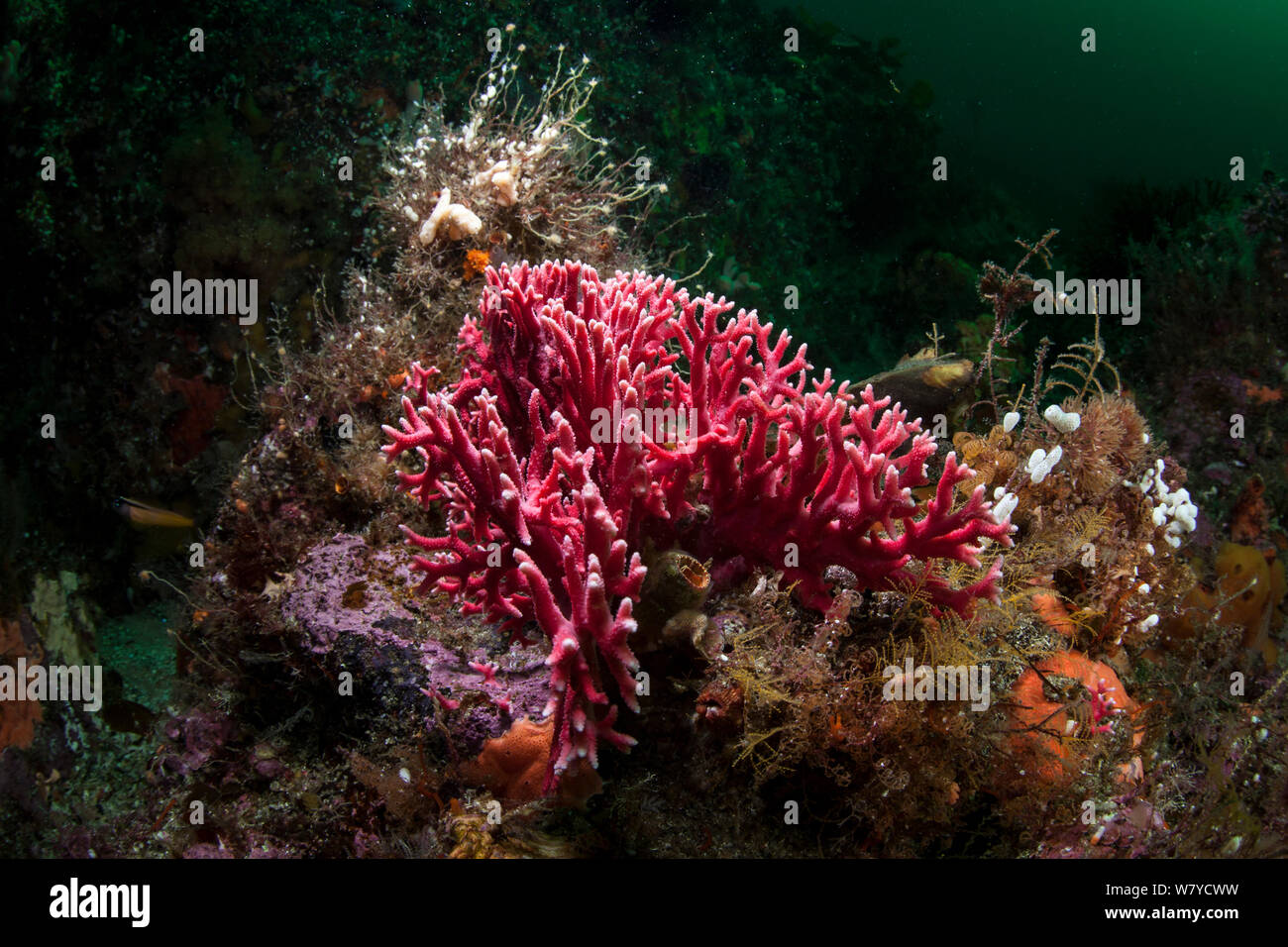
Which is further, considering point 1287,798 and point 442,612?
point 1287,798

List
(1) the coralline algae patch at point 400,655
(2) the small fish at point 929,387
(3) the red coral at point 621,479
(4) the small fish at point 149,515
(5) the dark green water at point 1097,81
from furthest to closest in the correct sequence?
(5) the dark green water at point 1097,81, (4) the small fish at point 149,515, (2) the small fish at point 929,387, (1) the coralline algae patch at point 400,655, (3) the red coral at point 621,479

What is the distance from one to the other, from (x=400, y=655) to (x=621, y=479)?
156cm

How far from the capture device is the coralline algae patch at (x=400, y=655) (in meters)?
2.91

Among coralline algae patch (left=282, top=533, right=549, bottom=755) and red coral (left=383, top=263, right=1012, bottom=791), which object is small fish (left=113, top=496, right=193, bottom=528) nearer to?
coralline algae patch (left=282, top=533, right=549, bottom=755)

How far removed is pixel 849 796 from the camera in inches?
111

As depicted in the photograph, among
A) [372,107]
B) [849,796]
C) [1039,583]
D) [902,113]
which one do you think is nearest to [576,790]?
[849,796]

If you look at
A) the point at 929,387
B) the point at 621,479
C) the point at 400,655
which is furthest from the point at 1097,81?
the point at 400,655

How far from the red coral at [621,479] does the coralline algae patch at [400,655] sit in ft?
0.98

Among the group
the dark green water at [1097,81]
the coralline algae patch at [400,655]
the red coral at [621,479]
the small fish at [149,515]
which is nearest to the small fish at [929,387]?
the red coral at [621,479]

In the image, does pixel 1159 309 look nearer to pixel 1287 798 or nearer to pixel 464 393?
pixel 1287 798

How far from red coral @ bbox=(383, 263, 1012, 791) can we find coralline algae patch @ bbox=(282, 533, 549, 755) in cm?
30

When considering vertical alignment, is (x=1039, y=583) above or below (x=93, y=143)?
below

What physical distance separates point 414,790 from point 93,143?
637cm

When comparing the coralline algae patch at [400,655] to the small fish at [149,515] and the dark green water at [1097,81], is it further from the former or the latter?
the dark green water at [1097,81]
